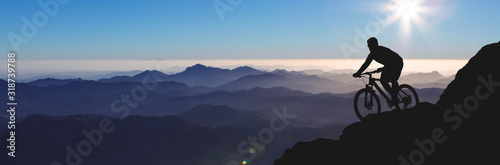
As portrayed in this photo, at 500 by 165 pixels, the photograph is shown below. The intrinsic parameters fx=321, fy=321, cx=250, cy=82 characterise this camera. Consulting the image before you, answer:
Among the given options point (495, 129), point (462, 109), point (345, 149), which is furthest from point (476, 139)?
point (345, 149)

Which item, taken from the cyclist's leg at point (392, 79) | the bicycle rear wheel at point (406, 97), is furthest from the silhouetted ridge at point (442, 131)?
the cyclist's leg at point (392, 79)

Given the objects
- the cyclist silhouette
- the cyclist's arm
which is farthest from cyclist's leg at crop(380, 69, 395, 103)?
the cyclist's arm

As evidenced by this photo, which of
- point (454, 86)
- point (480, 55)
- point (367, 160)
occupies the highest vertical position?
point (480, 55)

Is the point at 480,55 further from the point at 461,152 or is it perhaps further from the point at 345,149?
the point at 345,149

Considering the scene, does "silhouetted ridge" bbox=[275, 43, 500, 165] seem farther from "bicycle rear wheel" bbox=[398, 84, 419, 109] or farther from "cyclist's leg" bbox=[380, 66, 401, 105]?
"cyclist's leg" bbox=[380, 66, 401, 105]

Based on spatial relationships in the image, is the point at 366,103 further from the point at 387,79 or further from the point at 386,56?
the point at 386,56

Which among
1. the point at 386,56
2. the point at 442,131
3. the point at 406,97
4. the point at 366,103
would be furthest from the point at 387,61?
the point at 442,131

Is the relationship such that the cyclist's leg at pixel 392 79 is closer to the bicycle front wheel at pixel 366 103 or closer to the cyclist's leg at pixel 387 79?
the cyclist's leg at pixel 387 79
